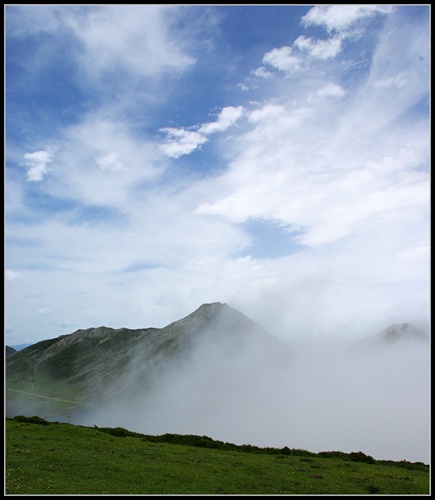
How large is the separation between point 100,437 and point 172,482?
24.9 m

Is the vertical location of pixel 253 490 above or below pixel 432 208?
below

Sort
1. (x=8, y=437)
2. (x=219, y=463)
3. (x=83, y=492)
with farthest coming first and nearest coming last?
(x=8, y=437)
(x=219, y=463)
(x=83, y=492)

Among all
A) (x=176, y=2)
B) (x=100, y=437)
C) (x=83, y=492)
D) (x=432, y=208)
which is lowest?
(x=100, y=437)

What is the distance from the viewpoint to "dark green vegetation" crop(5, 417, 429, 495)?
32906mm

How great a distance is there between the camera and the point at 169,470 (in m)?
38.6

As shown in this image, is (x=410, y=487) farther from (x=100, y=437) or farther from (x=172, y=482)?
(x=100, y=437)

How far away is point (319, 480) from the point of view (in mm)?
38625

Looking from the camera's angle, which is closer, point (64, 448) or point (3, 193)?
point (3, 193)

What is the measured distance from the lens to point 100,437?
5497 cm

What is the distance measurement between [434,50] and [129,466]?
4209 cm

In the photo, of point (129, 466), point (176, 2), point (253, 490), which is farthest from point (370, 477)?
point (176, 2)

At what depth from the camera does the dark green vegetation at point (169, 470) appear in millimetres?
32906

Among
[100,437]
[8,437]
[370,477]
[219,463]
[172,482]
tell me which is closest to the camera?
[172,482]

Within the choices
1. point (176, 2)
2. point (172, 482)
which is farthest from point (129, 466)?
point (176, 2)
